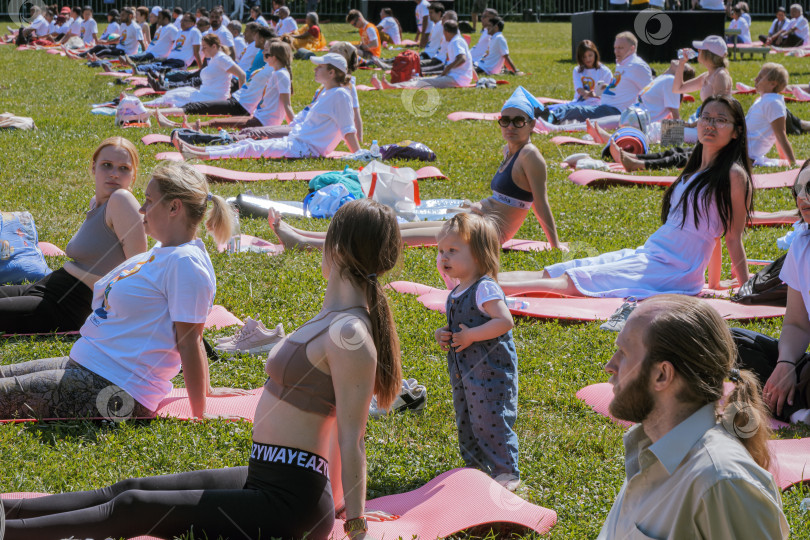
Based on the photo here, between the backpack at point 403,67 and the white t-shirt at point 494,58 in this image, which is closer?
the backpack at point 403,67

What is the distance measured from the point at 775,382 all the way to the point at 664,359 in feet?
8.82

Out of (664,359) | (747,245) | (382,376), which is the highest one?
(664,359)

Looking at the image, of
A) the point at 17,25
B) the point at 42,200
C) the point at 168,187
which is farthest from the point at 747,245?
the point at 17,25

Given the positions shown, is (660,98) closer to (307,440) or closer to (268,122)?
(268,122)

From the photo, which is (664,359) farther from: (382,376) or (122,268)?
(122,268)

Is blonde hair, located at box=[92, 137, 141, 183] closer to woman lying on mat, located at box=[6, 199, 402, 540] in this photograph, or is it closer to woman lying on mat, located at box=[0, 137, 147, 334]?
woman lying on mat, located at box=[0, 137, 147, 334]

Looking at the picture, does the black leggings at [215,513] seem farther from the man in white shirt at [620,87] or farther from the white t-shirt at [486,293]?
the man in white shirt at [620,87]

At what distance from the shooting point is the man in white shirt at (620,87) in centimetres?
1326

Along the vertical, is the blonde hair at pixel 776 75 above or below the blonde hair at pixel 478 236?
above

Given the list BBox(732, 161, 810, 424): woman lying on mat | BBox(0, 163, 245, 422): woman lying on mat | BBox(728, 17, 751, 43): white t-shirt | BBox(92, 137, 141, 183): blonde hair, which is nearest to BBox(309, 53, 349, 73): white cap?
BBox(92, 137, 141, 183): blonde hair

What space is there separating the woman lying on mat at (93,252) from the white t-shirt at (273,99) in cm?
700

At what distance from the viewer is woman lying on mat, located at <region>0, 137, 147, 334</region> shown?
518 cm

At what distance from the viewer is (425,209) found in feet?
29.7

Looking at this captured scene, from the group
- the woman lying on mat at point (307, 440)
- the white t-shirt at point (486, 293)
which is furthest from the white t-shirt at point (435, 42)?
the woman lying on mat at point (307, 440)
